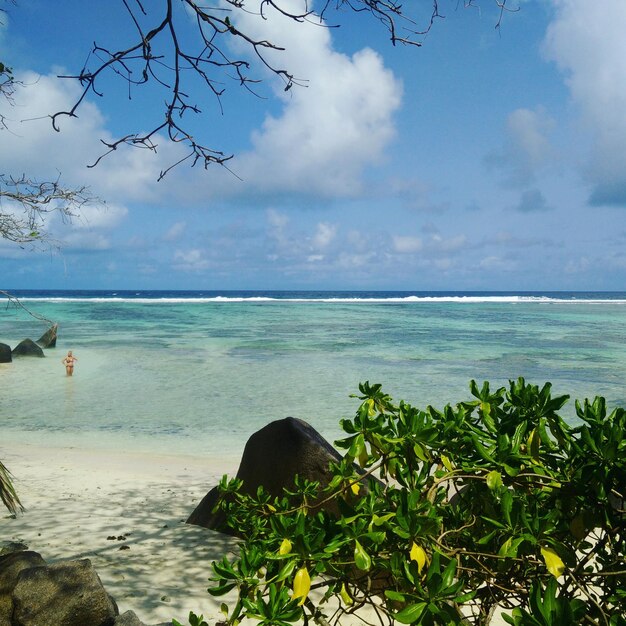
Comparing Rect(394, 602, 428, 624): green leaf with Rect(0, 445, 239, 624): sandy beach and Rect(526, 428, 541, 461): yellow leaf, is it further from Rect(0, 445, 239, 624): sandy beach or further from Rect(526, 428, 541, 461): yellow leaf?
Rect(0, 445, 239, 624): sandy beach

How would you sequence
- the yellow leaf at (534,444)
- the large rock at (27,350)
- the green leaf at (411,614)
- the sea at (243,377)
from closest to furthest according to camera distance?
the green leaf at (411,614)
the yellow leaf at (534,444)
the sea at (243,377)
the large rock at (27,350)

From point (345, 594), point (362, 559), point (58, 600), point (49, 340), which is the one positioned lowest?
point (49, 340)

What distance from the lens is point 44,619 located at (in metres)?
3.02

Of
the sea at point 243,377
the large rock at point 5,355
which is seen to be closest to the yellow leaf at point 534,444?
the sea at point 243,377

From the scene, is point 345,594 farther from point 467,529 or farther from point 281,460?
point 281,460

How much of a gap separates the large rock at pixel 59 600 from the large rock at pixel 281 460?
58.1 inches

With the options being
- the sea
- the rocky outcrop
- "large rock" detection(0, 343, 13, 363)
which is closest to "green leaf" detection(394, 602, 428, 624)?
the rocky outcrop

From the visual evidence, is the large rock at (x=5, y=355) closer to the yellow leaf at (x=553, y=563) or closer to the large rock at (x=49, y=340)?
the large rock at (x=49, y=340)

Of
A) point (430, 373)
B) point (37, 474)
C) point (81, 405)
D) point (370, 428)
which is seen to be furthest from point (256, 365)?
point (370, 428)

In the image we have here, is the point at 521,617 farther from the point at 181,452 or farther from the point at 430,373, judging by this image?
the point at 430,373

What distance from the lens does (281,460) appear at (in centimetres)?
480

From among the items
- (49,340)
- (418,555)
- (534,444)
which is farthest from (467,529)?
(49,340)

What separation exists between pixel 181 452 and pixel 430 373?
361 inches

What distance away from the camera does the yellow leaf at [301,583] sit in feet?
4.74
